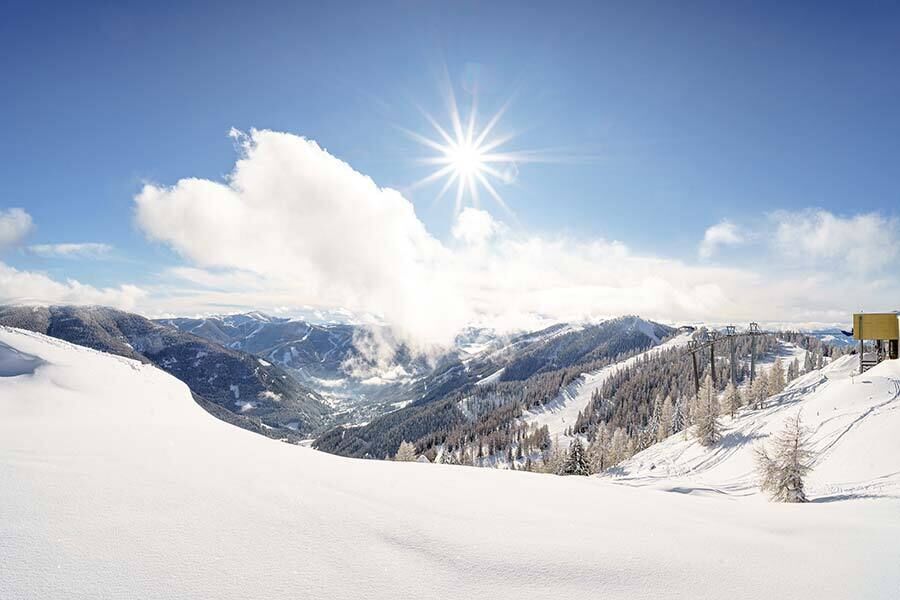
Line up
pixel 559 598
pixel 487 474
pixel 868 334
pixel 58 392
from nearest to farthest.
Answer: pixel 559 598
pixel 487 474
pixel 58 392
pixel 868 334

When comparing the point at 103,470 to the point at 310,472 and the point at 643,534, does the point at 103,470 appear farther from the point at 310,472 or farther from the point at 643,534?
the point at 643,534

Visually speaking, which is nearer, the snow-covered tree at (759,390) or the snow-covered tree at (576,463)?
the snow-covered tree at (576,463)

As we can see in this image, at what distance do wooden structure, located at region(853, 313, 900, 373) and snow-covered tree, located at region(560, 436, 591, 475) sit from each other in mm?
33036

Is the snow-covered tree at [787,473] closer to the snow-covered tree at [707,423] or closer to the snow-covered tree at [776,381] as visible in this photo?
the snow-covered tree at [707,423]

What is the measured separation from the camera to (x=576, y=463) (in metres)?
51.7

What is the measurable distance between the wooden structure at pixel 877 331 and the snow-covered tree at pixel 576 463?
3304 cm

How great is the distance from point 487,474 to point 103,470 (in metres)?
8.33

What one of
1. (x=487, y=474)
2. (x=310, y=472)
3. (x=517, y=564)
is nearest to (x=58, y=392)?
(x=310, y=472)

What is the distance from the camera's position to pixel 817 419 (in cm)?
3028

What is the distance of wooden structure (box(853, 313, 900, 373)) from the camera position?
1567 inches

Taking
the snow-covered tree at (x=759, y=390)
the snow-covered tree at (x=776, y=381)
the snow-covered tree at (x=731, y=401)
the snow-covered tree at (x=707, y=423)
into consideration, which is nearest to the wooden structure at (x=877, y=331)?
the snow-covered tree at (x=731, y=401)

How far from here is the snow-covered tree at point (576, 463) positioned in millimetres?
51156

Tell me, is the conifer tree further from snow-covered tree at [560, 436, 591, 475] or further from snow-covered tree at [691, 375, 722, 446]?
snow-covered tree at [691, 375, 722, 446]

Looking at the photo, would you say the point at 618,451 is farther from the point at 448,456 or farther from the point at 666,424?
the point at 448,456
